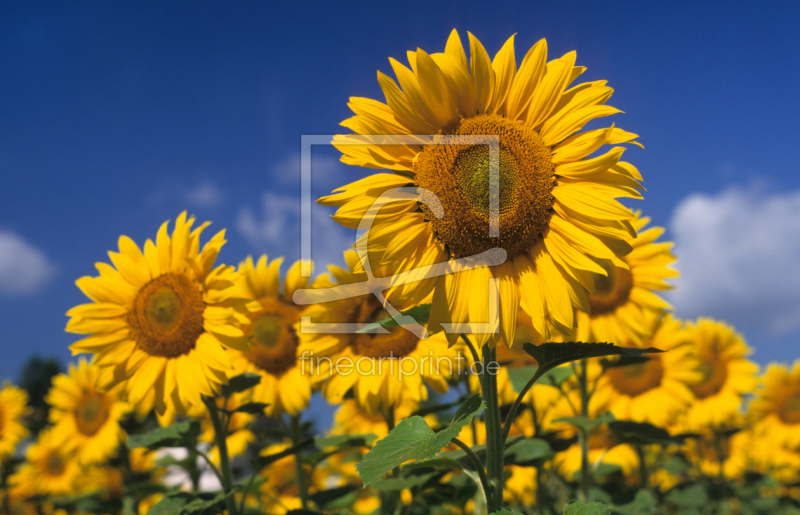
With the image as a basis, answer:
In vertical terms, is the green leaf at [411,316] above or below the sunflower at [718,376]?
above

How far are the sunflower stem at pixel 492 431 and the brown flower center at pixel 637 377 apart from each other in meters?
3.17

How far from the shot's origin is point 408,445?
1893 mm

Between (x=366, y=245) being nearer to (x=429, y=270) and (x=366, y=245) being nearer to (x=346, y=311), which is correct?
(x=429, y=270)

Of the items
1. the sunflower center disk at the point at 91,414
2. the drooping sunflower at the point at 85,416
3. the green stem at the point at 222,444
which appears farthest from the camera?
the sunflower center disk at the point at 91,414

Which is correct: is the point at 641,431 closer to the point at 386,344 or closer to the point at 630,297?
the point at 630,297

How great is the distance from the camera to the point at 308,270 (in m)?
4.35

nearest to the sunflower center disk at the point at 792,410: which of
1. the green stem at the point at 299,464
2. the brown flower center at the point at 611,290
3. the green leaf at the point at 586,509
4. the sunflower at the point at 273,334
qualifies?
the brown flower center at the point at 611,290

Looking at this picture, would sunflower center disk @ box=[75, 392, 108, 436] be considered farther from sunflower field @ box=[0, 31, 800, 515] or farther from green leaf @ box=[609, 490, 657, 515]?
green leaf @ box=[609, 490, 657, 515]

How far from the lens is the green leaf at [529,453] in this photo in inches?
118

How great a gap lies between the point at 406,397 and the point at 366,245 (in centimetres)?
190

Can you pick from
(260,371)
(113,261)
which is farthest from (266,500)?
(113,261)

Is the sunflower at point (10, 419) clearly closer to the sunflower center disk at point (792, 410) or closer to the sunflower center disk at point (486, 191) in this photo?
the sunflower center disk at point (486, 191)

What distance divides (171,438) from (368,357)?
133 centimetres

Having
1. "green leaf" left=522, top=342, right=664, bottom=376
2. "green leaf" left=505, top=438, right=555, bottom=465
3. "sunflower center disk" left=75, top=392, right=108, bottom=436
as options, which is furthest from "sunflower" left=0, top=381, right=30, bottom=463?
"green leaf" left=522, top=342, right=664, bottom=376
